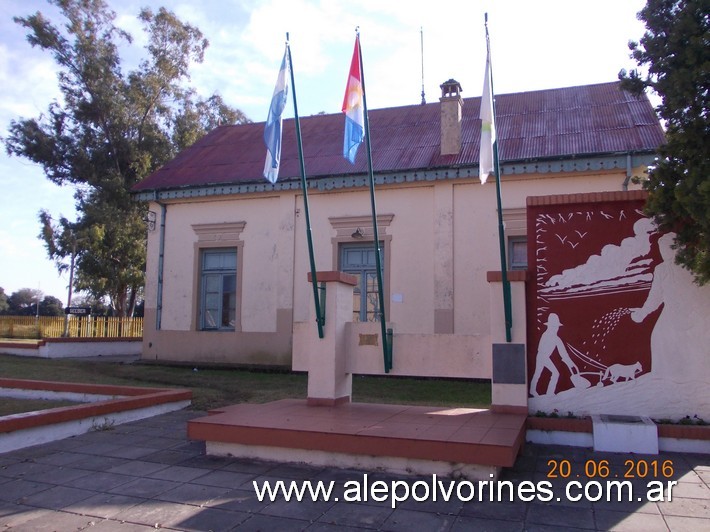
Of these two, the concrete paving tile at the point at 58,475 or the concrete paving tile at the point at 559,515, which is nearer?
the concrete paving tile at the point at 559,515

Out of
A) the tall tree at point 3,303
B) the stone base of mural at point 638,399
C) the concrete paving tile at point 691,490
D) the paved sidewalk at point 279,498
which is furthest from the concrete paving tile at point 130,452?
the tall tree at point 3,303

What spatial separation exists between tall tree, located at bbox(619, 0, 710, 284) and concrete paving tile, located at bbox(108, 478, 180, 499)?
5.73 m

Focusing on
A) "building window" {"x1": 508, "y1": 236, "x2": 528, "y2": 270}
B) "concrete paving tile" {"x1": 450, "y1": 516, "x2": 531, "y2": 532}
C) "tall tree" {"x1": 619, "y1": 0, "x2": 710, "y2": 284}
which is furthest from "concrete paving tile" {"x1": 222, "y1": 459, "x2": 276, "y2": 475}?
"building window" {"x1": 508, "y1": 236, "x2": 528, "y2": 270}

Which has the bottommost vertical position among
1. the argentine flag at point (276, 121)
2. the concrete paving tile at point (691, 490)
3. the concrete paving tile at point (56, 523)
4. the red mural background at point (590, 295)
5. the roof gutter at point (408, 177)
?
the concrete paving tile at point (56, 523)

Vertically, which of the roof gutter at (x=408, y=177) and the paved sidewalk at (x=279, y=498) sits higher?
the roof gutter at (x=408, y=177)

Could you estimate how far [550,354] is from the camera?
727 cm

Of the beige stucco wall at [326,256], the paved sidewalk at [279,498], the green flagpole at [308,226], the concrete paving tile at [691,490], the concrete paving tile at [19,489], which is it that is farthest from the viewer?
the beige stucco wall at [326,256]

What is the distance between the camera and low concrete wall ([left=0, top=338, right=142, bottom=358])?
19.0 meters

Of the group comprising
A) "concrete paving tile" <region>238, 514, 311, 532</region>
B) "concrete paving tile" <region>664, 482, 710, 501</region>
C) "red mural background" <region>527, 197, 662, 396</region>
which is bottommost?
"concrete paving tile" <region>238, 514, 311, 532</region>

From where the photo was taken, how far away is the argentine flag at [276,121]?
7.98 m

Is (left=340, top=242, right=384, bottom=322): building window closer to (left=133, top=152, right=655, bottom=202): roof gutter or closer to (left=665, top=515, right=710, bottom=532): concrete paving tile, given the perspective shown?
(left=133, top=152, right=655, bottom=202): roof gutter

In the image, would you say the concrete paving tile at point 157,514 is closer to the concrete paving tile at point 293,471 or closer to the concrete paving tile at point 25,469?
the concrete paving tile at point 293,471

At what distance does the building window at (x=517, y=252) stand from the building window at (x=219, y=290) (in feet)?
24.1

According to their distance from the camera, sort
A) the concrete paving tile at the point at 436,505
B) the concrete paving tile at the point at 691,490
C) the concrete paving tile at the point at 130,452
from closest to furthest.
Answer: the concrete paving tile at the point at 436,505, the concrete paving tile at the point at 691,490, the concrete paving tile at the point at 130,452
